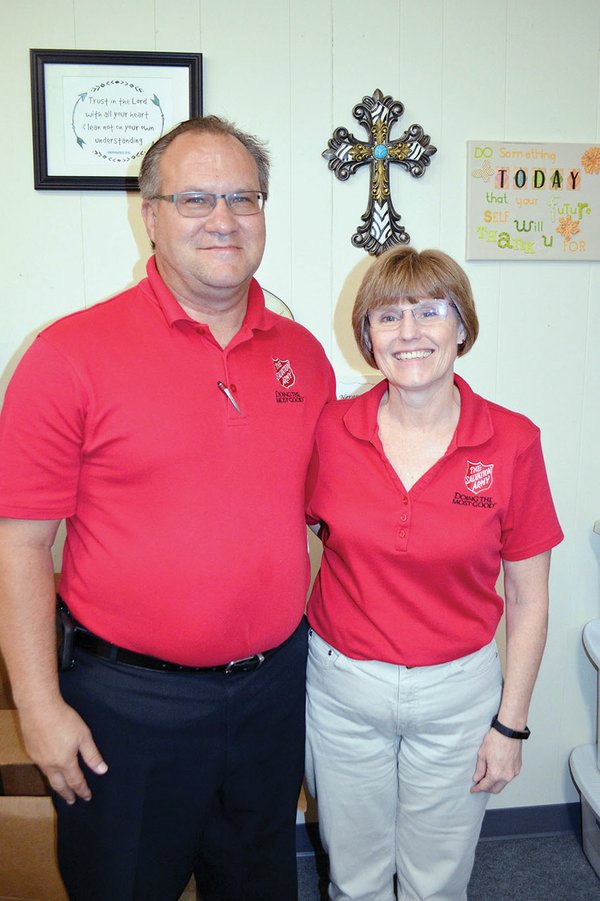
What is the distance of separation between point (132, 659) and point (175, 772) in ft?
0.72

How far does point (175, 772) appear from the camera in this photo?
1.28 m

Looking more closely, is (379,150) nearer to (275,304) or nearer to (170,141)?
(275,304)

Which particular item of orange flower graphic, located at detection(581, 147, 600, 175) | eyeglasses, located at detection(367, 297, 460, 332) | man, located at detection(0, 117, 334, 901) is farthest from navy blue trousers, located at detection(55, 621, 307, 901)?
orange flower graphic, located at detection(581, 147, 600, 175)

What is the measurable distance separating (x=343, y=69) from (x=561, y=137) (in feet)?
1.91

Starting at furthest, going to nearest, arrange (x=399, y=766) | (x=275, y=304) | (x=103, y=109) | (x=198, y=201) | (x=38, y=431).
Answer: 1. (x=275, y=304)
2. (x=103, y=109)
3. (x=399, y=766)
4. (x=198, y=201)
5. (x=38, y=431)

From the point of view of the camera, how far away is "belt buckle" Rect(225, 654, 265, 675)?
1276 mm

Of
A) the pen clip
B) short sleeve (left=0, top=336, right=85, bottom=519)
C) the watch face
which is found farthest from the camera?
the watch face

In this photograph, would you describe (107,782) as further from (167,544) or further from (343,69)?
(343,69)

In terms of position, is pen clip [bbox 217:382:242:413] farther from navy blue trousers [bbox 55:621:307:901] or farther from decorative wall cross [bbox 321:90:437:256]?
decorative wall cross [bbox 321:90:437:256]

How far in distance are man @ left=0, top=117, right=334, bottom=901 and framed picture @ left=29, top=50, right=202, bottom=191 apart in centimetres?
53

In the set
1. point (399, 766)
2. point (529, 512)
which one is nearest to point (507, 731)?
point (399, 766)

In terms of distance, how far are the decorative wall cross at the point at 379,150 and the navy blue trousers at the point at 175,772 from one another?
1105mm

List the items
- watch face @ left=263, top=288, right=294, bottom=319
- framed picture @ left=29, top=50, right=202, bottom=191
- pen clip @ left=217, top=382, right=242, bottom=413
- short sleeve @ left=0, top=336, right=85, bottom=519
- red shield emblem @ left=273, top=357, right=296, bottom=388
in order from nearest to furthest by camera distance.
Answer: short sleeve @ left=0, top=336, right=85, bottom=519
pen clip @ left=217, top=382, right=242, bottom=413
red shield emblem @ left=273, top=357, right=296, bottom=388
framed picture @ left=29, top=50, right=202, bottom=191
watch face @ left=263, top=288, right=294, bottom=319

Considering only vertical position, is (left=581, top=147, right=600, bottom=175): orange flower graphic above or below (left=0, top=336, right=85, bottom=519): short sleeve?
above
